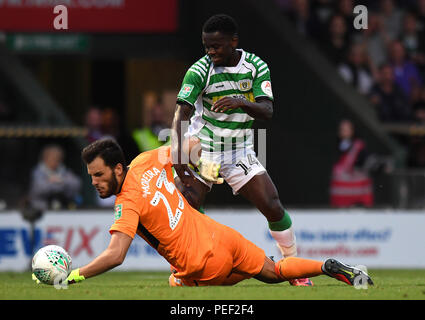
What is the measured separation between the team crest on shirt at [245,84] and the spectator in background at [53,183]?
5.47 metres

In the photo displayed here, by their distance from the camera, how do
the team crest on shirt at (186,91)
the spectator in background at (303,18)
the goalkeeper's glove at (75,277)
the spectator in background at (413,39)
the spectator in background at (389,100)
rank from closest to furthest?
the goalkeeper's glove at (75,277)
the team crest on shirt at (186,91)
the spectator in background at (389,100)
the spectator in background at (303,18)
the spectator in background at (413,39)

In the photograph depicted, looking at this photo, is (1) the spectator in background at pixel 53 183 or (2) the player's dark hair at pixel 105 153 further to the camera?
(1) the spectator in background at pixel 53 183

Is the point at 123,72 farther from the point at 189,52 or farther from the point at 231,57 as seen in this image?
the point at 231,57

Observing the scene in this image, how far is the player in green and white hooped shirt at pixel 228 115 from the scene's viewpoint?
342 inches

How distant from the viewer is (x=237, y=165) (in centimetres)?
918

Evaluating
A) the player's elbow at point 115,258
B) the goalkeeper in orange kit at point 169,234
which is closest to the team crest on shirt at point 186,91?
the goalkeeper in orange kit at point 169,234

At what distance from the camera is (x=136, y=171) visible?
25.2 feet

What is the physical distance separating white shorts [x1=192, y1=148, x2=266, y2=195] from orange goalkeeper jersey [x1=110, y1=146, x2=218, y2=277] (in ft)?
4.04

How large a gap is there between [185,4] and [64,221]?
15.6ft

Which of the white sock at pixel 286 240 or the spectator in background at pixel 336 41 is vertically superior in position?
the spectator in background at pixel 336 41

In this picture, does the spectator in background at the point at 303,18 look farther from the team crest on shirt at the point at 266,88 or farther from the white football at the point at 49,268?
the white football at the point at 49,268

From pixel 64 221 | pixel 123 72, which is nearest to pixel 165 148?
pixel 64 221

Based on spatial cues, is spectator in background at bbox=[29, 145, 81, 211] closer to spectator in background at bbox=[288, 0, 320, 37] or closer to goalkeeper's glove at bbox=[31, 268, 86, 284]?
spectator in background at bbox=[288, 0, 320, 37]

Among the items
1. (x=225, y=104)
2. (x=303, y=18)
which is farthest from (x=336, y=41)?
(x=225, y=104)
